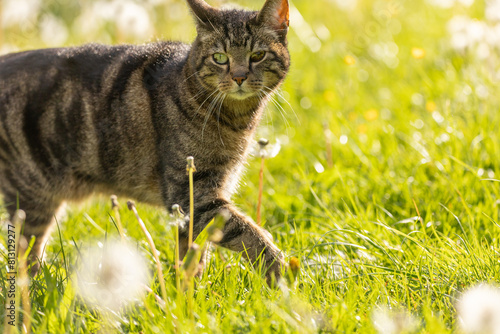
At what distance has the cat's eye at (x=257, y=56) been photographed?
2.65 metres

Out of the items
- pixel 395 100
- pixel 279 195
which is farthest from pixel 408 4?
pixel 279 195

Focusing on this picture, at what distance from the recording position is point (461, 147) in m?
3.26

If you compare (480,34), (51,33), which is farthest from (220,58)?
(51,33)

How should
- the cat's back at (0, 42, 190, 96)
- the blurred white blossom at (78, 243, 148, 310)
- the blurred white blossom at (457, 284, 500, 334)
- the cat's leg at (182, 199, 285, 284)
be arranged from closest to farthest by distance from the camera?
the blurred white blossom at (457, 284, 500, 334) → the blurred white blossom at (78, 243, 148, 310) → the cat's leg at (182, 199, 285, 284) → the cat's back at (0, 42, 190, 96)

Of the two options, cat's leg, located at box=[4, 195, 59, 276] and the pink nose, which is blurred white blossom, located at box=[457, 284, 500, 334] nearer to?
the pink nose

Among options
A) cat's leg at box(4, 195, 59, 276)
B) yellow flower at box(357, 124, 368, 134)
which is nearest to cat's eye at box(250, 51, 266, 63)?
cat's leg at box(4, 195, 59, 276)

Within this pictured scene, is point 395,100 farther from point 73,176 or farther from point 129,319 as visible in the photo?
point 129,319

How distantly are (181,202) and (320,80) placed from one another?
2.96m

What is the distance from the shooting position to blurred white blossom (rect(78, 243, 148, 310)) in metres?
1.78

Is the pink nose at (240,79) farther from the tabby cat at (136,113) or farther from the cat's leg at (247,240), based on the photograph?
the cat's leg at (247,240)

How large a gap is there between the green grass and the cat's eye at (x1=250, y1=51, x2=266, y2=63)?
43 cm

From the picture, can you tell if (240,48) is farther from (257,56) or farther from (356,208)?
(356,208)

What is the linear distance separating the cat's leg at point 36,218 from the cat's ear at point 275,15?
148cm

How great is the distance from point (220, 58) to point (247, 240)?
35.8 inches
